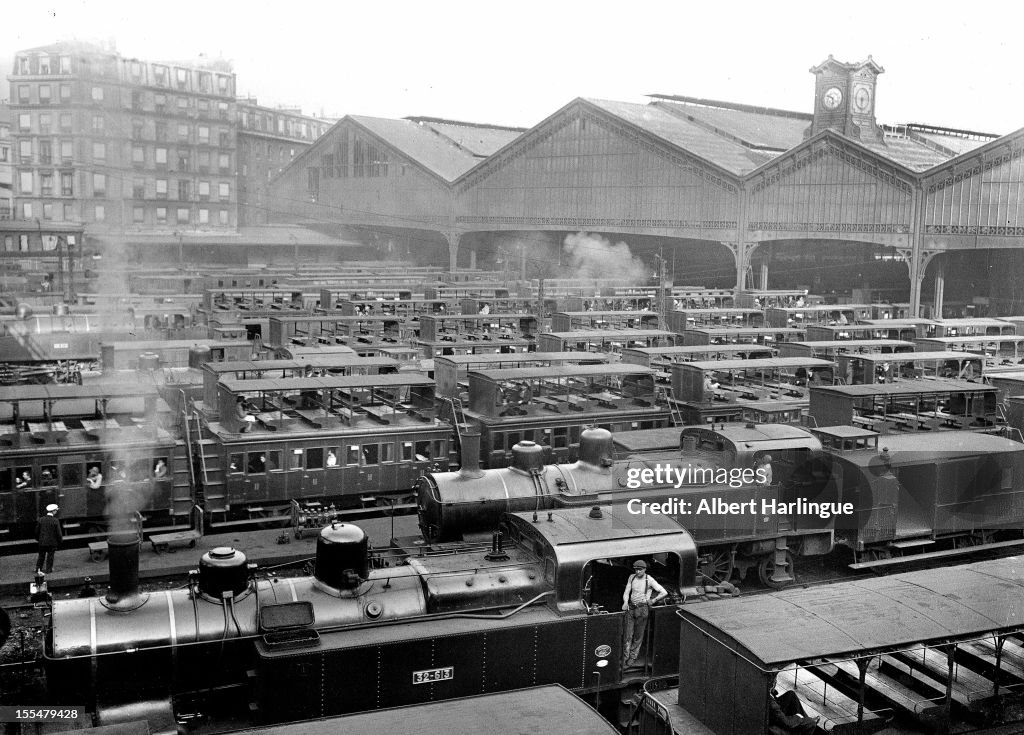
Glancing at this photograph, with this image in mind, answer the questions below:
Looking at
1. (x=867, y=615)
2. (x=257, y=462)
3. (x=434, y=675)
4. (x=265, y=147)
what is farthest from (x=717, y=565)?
(x=265, y=147)

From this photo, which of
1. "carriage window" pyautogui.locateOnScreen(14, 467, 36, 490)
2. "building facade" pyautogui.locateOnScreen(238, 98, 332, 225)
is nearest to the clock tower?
"building facade" pyautogui.locateOnScreen(238, 98, 332, 225)

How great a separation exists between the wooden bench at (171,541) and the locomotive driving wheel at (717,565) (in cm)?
909

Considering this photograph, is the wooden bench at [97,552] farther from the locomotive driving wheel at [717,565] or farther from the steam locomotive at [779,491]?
the locomotive driving wheel at [717,565]

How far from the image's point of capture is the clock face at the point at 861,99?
65688 mm

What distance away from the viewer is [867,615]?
11047mm

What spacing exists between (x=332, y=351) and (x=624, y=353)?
380 inches

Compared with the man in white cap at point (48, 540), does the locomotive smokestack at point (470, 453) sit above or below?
above

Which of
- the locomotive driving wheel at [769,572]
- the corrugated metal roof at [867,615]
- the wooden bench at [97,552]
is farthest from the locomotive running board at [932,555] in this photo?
the wooden bench at [97,552]

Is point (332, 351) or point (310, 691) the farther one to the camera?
point (332, 351)

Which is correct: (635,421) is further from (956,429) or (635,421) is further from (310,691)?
(310,691)

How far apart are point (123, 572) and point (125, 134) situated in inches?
249

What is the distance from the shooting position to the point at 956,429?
2541 centimetres

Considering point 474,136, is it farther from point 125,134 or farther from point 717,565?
point 125,134

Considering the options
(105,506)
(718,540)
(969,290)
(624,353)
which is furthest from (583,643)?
(969,290)
